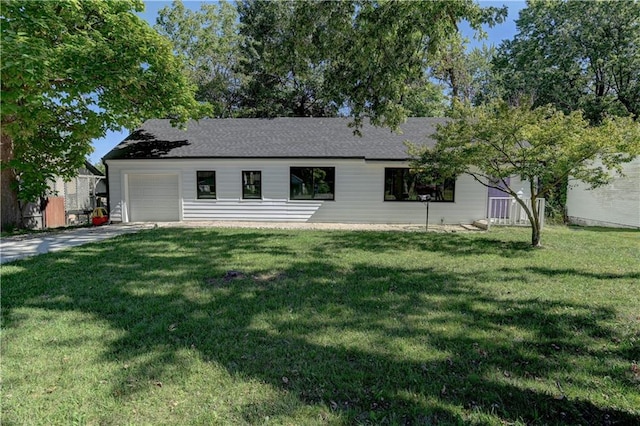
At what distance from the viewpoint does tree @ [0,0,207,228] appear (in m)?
8.85

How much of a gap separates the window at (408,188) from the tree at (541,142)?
14.8 feet

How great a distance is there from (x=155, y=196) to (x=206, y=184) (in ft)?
7.14

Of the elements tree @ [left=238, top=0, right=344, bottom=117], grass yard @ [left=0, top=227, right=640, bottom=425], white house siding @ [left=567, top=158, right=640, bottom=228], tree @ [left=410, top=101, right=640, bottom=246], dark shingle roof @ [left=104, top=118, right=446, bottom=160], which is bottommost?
grass yard @ [left=0, top=227, right=640, bottom=425]

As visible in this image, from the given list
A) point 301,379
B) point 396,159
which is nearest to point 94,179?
point 396,159

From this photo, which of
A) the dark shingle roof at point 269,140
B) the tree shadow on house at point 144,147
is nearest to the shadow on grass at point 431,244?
the dark shingle roof at point 269,140

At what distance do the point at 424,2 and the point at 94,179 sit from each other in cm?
2050

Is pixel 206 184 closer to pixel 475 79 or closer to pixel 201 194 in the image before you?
pixel 201 194

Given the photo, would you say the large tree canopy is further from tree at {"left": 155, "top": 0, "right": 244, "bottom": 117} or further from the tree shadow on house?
tree at {"left": 155, "top": 0, "right": 244, "bottom": 117}

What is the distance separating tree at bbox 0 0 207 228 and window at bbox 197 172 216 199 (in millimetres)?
2220

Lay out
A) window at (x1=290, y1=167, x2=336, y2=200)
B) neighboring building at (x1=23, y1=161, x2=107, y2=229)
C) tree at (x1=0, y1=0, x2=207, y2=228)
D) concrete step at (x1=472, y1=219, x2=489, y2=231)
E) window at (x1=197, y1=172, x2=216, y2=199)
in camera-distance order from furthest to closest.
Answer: window at (x1=197, y1=172, x2=216, y2=199) → window at (x1=290, y1=167, x2=336, y2=200) → neighboring building at (x1=23, y1=161, x2=107, y2=229) → concrete step at (x1=472, y1=219, x2=489, y2=231) → tree at (x1=0, y1=0, x2=207, y2=228)

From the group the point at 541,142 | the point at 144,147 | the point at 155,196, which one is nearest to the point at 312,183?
the point at 155,196

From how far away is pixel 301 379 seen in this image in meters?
2.80

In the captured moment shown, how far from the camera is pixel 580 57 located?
21.8 m

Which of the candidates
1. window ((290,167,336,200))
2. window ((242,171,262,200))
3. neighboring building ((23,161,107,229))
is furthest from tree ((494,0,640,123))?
neighboring building ((23,161,107,229))
